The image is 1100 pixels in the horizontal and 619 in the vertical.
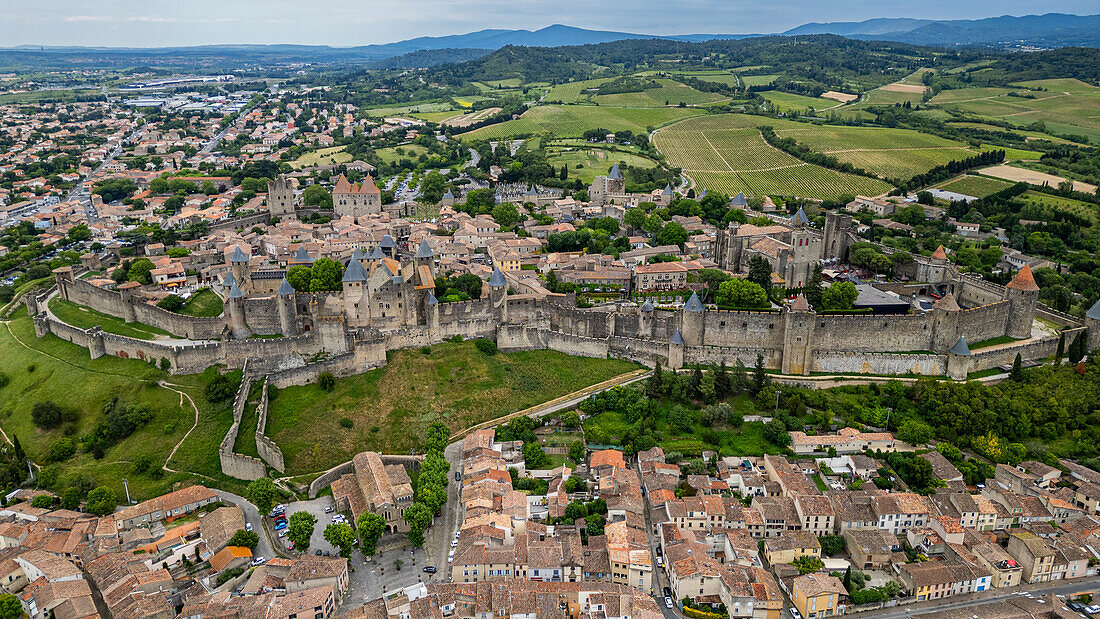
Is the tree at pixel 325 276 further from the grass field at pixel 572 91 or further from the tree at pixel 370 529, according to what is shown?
the grass field at pixel 572 91

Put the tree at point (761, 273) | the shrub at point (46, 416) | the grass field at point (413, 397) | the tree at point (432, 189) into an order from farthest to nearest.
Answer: the tree at point (432, 189) < the tree at point (761, 273) < the shrub at point (46, 416) < the grass field at point (413, 397)

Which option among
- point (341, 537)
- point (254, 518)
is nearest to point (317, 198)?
point (254, 518)

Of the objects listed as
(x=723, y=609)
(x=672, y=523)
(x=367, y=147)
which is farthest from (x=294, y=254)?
(x=367, y=147)

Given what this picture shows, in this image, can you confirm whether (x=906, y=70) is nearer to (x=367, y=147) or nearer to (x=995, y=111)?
(x=995, y=111)

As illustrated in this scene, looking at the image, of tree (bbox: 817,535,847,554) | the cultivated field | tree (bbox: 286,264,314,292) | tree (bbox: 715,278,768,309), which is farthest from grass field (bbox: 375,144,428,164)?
tree (bbox: 817,535,847,554)

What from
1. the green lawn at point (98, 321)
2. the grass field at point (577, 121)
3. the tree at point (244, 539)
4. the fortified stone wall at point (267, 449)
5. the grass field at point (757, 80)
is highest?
the grass field at point (757, 80)

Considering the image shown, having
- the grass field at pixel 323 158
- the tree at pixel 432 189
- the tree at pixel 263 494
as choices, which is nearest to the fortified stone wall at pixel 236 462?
the tree at pixel 263 494

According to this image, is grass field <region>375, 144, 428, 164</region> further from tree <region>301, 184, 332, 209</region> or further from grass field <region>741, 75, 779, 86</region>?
grass field <region>741, 75, 779, 86</region>
